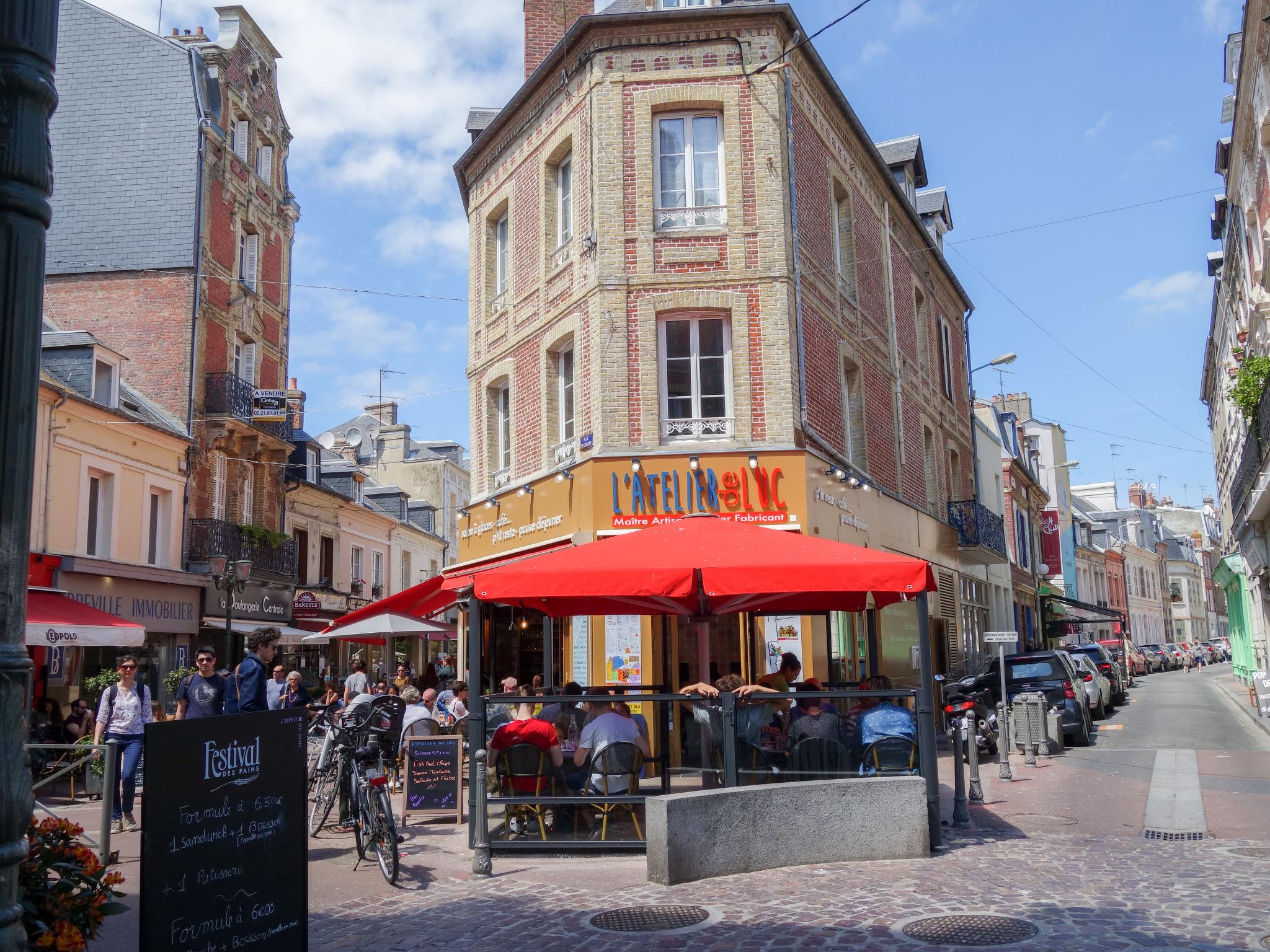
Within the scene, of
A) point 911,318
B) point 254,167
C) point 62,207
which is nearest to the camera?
point 911,318

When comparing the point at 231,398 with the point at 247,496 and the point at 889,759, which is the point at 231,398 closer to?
the point at 247,496

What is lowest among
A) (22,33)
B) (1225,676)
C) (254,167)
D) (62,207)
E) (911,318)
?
(1225,676)

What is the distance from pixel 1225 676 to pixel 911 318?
97.9 feet

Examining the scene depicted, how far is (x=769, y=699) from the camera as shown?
26.9ft

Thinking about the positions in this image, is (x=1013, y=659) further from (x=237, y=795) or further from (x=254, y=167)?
(x=254, y=167)

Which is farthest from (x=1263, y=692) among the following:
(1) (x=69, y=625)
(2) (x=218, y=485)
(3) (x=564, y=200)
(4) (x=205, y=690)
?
(2) (x=218, y=485)

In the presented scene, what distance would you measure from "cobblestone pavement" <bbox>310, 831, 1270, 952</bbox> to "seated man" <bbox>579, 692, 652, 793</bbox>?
61 centimetres

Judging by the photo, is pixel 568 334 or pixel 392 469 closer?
pixel 568 334

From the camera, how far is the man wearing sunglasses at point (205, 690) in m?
9.28

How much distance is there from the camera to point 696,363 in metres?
14.8

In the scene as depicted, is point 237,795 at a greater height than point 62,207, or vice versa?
point 62,207

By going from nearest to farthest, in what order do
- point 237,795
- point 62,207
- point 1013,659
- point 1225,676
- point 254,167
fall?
point 237,795, point 1013,659, point 62,207, point 254,167, point 1225,676

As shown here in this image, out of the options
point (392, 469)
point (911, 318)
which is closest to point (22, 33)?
point (911, 318)

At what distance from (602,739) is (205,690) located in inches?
142
